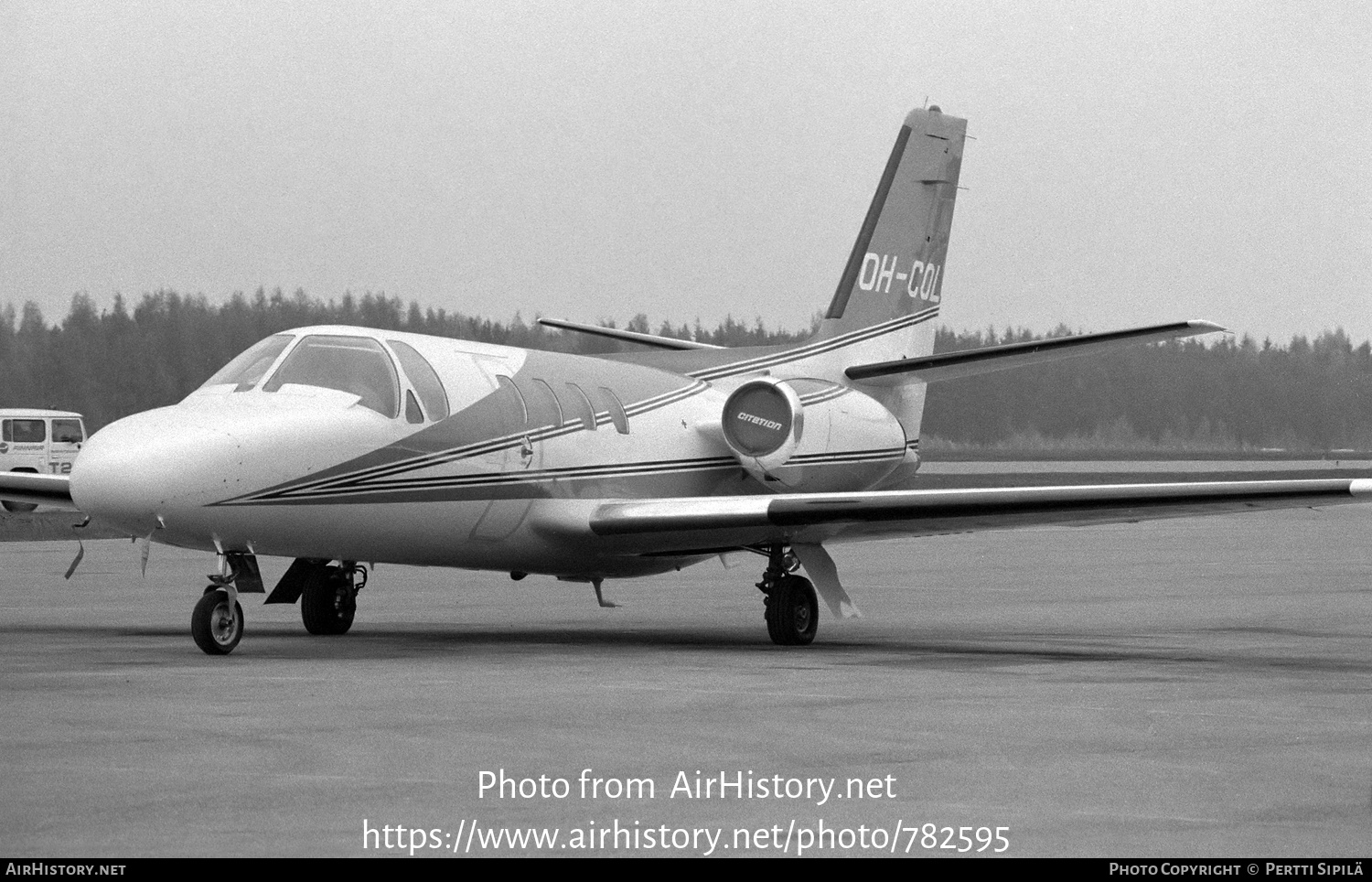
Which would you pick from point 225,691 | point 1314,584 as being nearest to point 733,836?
point 225,691

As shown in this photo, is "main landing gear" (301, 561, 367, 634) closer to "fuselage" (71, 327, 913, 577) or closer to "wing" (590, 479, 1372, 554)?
"fuselage" (71, 327, 913, 577)

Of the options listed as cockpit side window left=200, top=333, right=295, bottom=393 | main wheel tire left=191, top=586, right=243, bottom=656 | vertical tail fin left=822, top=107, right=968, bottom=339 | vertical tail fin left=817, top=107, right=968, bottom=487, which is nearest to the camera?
main wheel tire left=191, top=586, right=243, bottom=656

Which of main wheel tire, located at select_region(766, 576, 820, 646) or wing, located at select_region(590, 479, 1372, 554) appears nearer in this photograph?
wing, located at select_region(590, 479, 1372, 554)

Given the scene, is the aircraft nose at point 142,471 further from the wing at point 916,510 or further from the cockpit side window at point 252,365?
the wing at point 916,510

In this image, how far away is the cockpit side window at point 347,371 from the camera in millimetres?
13734

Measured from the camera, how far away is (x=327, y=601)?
15.5m

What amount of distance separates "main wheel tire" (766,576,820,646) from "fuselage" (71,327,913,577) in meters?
1.25

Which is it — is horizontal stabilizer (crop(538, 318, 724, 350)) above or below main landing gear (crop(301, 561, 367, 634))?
above

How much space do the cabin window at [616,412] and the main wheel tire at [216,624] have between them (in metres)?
4.19

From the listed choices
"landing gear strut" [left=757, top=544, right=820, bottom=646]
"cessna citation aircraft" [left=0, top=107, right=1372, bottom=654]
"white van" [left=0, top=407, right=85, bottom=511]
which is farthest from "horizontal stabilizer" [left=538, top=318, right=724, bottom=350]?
"white van" [left=0, top=407, right=85, bottom=511]

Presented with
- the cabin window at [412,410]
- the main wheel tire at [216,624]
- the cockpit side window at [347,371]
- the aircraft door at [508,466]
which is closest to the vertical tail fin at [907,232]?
the aircraft door at [508,466]

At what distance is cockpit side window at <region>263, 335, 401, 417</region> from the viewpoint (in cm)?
1373

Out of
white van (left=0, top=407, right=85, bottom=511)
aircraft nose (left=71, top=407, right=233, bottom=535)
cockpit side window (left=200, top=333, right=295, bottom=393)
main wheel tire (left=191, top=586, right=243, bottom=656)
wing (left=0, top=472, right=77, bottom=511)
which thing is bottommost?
white van (left=0, top=407, right=85, bottom=511)

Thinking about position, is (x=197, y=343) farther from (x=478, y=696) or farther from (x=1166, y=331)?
(x=478, y=696)
